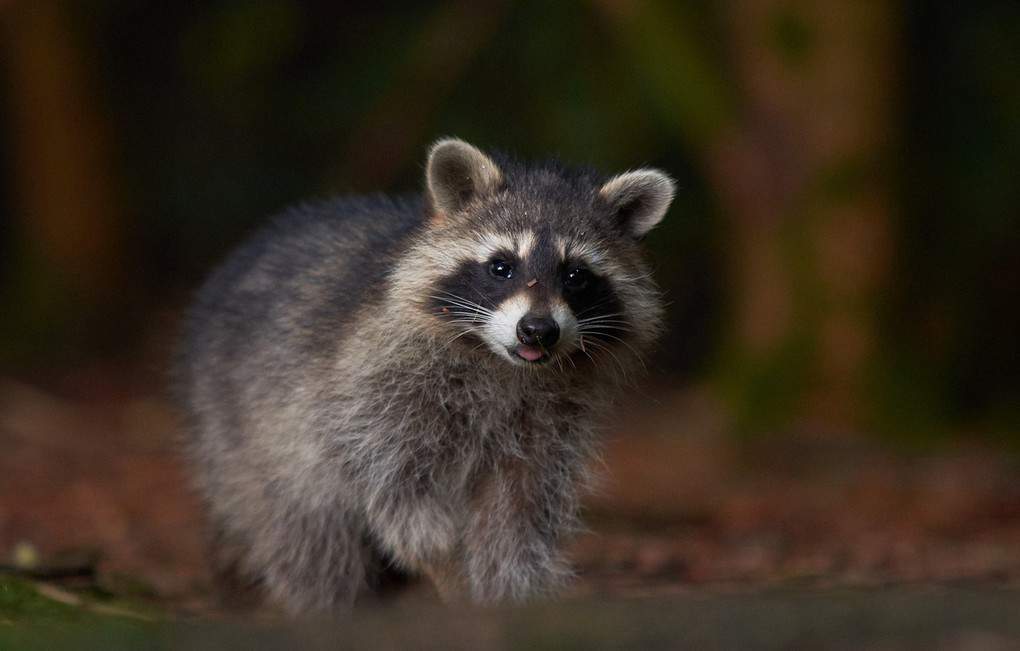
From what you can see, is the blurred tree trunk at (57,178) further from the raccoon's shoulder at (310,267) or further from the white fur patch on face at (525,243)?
the white fur patch on face at (525,243)

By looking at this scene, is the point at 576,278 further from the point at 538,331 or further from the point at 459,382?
the point at 459,382

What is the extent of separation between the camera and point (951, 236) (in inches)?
289

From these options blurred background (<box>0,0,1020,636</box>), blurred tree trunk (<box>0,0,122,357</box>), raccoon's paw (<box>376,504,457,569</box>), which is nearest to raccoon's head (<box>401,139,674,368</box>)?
raccoon's paw (<box>376,504,457,569</box>)

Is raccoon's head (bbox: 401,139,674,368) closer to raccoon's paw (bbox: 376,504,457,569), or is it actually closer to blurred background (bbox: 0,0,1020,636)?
raccoon's paw (bbox: 376,504,457,569)

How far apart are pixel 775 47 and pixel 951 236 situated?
1.44 metres

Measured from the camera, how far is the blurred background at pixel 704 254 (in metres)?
6.39

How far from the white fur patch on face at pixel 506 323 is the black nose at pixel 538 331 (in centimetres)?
3

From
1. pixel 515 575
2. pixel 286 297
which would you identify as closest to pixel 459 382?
pixel 515 575

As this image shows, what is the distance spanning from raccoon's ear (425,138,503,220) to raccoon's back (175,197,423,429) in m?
0.14

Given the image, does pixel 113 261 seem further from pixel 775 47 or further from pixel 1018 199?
pixel 1018 199

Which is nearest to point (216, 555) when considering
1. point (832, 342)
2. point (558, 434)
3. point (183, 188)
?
point (558, 434)

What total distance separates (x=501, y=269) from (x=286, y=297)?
0.89 meters

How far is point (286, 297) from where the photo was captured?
4496 millimetres

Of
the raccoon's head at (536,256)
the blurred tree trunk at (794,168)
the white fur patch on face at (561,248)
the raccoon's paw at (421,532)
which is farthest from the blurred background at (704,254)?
the white fur patch on face at (561,248)
